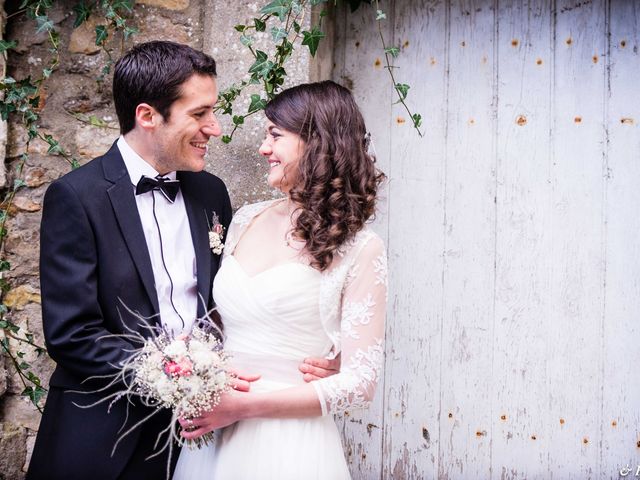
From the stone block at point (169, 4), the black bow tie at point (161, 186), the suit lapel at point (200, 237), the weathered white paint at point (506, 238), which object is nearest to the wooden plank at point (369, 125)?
the weathered white paint at point (506, 238)

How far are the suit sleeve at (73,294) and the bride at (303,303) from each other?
14.6 inches

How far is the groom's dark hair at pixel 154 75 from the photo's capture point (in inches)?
91.0

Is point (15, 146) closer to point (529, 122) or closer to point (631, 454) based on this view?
point (529, 122)

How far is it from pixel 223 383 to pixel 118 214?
2.25 feet

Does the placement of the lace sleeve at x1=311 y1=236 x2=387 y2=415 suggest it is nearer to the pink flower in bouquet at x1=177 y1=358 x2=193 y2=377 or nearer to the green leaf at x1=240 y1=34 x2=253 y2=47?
the pink flower in bouquet at x1=177 y1=358 x2=193 y2=377

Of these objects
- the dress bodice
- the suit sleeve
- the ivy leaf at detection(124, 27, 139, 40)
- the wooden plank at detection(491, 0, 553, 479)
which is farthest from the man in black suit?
the wooden plank at detection(491, 0, 553, 479)

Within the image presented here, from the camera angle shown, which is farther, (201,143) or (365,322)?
(201,143)

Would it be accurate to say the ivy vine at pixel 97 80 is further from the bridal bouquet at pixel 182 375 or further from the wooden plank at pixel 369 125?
the bridal bouquet at pixel 182 375

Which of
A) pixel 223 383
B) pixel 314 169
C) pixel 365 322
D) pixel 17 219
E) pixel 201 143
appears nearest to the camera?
pixel 223 383

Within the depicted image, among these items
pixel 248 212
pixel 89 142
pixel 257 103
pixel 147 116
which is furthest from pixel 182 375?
pixel 89 142

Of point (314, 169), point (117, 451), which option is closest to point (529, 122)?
point (314, 169)

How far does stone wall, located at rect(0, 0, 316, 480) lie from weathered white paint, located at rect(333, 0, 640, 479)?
63 centimetres

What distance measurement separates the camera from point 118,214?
219 centimetres

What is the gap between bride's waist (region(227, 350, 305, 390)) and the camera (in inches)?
87.9
